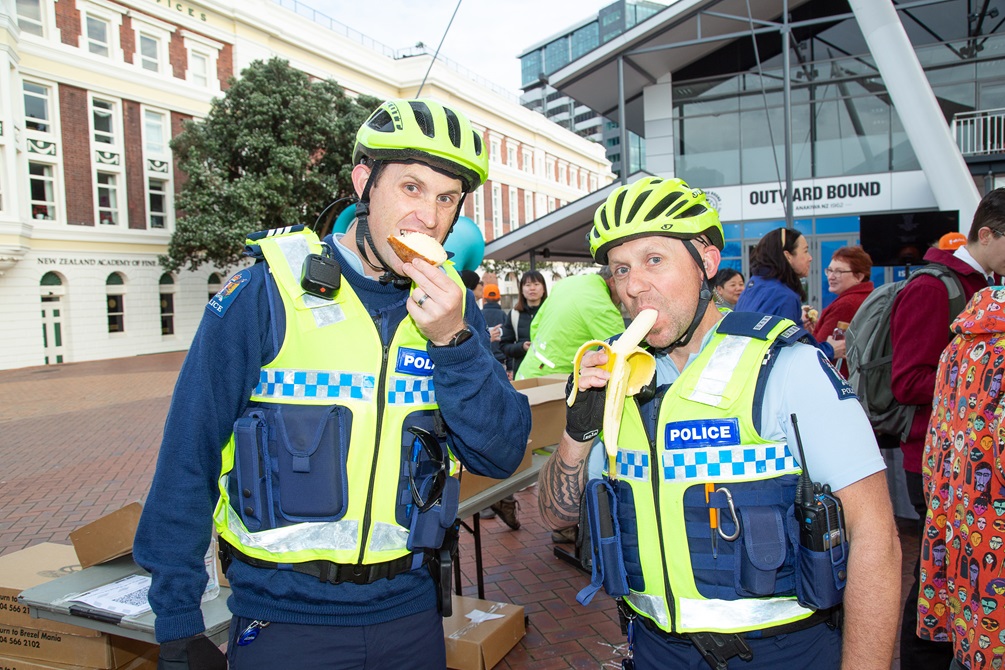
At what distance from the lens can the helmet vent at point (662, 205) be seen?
1.85 metres

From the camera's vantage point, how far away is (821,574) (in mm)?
1558

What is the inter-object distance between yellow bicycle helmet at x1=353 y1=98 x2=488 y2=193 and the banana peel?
68 cm

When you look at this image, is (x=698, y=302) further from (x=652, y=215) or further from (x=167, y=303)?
(x=167, y=303)

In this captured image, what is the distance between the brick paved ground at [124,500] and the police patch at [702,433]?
2501mm

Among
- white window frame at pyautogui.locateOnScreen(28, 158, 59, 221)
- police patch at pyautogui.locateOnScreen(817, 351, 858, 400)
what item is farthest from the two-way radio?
white window frame at pyautogui.locateOnScreen(28, 158, 59, 221)

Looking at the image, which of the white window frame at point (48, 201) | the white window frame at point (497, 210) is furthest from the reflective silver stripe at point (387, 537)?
the white window frame at point (497, 210)

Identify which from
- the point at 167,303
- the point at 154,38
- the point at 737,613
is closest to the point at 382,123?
the point at 737,613

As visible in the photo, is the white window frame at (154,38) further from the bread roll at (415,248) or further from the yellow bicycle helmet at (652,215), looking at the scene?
the yellow bicycle helmet at (652,215)

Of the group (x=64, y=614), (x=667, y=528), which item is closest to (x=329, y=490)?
(x=667, y=528)

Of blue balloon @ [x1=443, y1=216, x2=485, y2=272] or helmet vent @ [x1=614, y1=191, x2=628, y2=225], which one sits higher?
blue balloon @ [x1=443, y1=216, x2=485, y2=272]

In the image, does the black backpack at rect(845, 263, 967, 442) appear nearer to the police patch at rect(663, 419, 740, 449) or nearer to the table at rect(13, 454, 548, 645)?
the police patch at rect(663, 419, 740, 449)

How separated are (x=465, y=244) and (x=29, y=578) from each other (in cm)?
370

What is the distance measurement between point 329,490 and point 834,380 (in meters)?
1.31

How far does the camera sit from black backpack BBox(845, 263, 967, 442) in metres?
3.20
